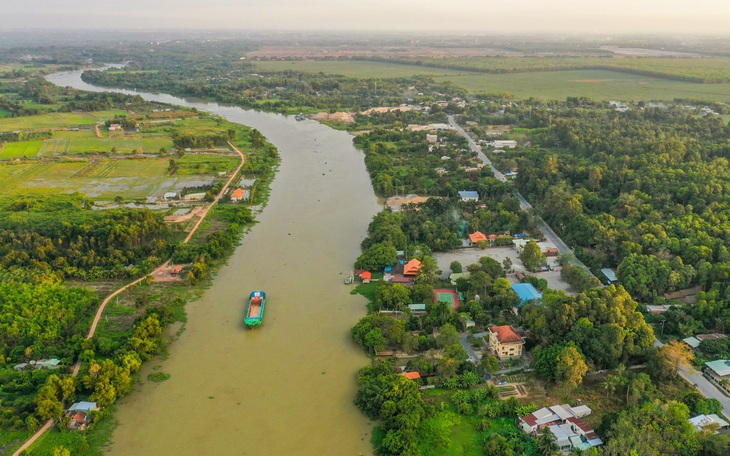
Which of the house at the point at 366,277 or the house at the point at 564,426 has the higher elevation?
the house at the point at 564,426

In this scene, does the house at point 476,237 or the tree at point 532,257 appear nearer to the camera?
the tree at point 532,257

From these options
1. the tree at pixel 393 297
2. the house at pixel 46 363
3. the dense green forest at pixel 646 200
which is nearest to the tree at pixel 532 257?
the dense green forest at pixel 646 200

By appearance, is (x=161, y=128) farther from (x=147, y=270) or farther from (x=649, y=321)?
(x=649, y=321)

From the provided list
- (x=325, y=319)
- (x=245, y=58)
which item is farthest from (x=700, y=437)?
(x=245, y=58)

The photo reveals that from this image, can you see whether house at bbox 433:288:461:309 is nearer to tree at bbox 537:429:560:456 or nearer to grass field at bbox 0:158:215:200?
tree at bbox 537:429:560:456

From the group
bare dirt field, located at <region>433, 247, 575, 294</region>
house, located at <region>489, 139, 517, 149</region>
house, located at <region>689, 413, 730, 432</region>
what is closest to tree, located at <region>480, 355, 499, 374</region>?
house, located at <region>689, 413, 730, 432</region>

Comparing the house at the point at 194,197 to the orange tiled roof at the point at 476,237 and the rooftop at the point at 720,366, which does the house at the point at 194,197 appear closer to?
the orange tiled roof at the point at 476,237

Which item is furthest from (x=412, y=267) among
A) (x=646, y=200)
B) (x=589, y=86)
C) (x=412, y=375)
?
(x=589, y=86)

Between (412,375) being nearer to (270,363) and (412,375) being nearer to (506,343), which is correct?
(506,343)
